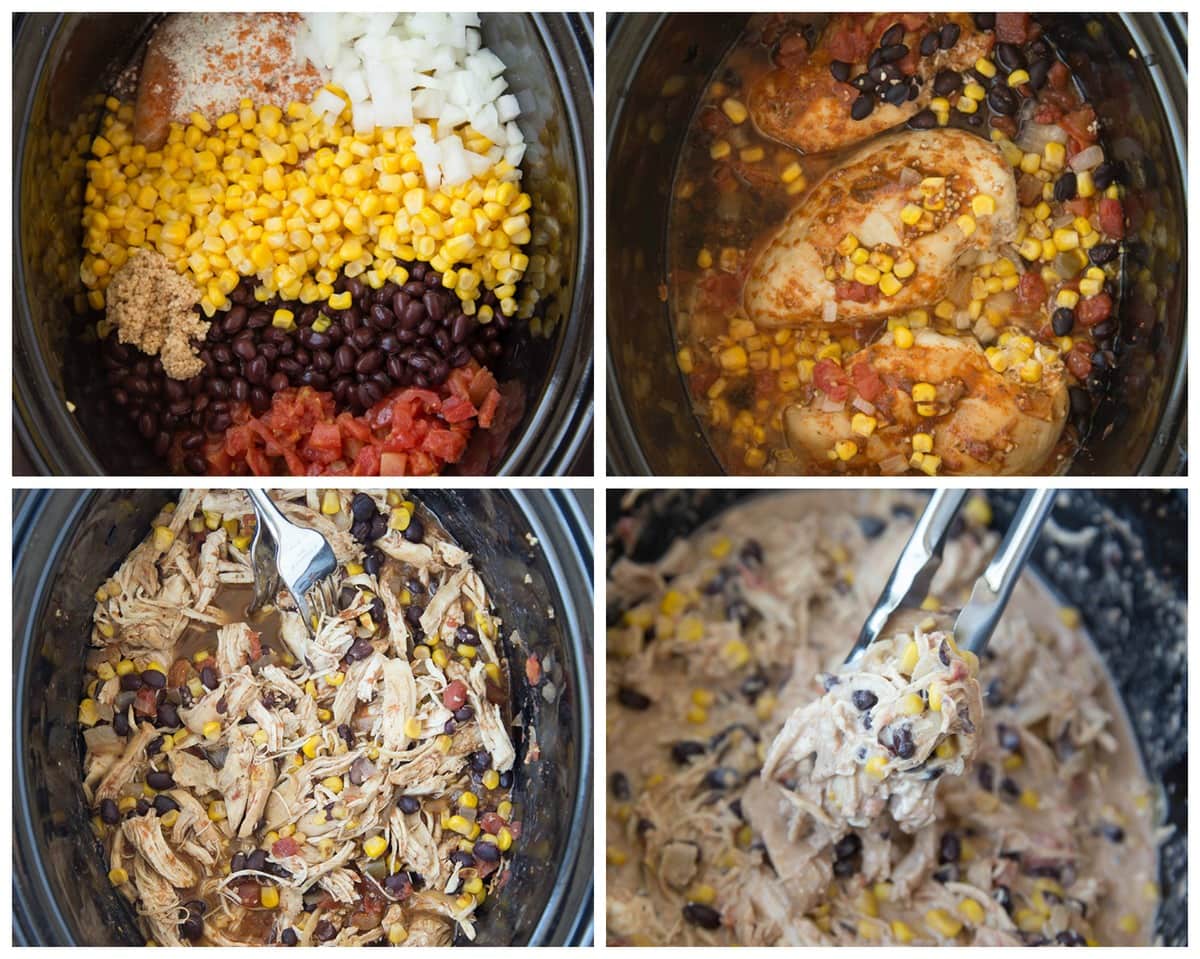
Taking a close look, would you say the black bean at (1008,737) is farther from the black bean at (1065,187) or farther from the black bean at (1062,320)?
the black bean at (1065,187)

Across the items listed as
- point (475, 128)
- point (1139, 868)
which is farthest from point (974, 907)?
point (475, 128)

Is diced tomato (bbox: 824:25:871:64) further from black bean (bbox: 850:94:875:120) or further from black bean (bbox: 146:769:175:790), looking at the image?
black bean (bbox: 146:769:175:790)

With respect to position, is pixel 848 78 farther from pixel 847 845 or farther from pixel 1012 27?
pixel 847 845

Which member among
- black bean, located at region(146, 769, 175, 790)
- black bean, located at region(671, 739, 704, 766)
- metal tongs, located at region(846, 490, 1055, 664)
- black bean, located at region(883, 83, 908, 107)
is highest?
black bean, located at region(883, 83, 908, 107)

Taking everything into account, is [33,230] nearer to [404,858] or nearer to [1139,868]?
[404,858]

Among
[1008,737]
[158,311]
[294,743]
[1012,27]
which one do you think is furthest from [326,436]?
[1008,737]

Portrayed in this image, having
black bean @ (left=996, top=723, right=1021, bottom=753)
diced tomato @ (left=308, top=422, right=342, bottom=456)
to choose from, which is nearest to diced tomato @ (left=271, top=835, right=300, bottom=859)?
diced tomato @ (left=308, top=422, right=342, bottom=456)
